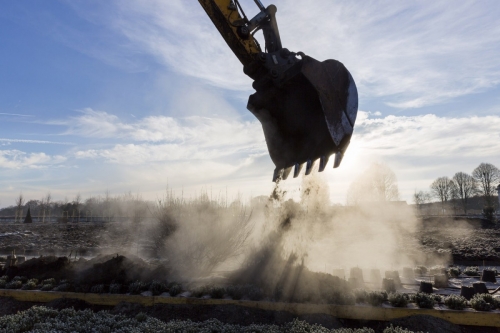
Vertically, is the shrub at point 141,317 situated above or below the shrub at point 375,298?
below

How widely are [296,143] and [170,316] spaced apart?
4.10m

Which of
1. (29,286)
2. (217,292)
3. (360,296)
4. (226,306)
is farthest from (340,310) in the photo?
(29,286)

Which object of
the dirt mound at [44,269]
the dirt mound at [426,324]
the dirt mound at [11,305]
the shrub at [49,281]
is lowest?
the dirt mound at [11,305]

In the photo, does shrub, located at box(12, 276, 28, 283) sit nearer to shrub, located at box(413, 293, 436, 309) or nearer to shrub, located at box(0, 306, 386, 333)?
shrub, located at box(0, 306, 386, 333)

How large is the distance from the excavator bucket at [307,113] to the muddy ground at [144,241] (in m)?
10.0

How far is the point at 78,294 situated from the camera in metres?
8.71

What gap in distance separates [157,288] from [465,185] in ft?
230

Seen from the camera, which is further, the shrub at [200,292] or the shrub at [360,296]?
the shrub at [200,292]

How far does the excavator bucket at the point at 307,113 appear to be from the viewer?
19.5ft

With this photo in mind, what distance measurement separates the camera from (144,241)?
1956 centimetres

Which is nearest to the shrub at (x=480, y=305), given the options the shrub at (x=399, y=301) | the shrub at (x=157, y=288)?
the shrub at (x=399, y=301)

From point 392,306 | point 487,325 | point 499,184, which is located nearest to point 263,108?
point 392,306

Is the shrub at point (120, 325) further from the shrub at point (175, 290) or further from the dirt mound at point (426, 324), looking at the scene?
the shrub at point (175, 290)

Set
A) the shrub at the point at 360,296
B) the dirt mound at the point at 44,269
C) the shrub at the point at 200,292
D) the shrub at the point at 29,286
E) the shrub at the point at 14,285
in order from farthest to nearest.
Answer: the dirt mound at the point at 44,269
the shrub at the point at 14,285
the shrub at the point at 29,286
the shrub at the point at 200,292
the shrub at the point at 360,296
